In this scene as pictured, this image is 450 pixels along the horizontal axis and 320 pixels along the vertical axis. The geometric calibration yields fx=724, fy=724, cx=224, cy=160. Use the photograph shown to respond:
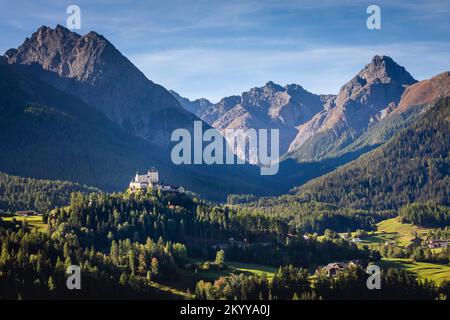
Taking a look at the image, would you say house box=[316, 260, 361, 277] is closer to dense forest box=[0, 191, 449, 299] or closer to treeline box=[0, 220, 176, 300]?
dense forest box=[0, 191, 449, 299]

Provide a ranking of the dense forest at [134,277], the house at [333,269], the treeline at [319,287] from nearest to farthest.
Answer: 1. the dense forest at [134,277]
2. the treeline at [319,287]
3. the house at [333,269]

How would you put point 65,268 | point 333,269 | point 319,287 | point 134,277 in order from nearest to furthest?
point 65,268 → point 134,277 → point 319,287 → point 333,269

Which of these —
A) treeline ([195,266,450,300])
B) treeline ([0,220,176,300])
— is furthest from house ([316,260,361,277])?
treeline ([0,220,176,300])

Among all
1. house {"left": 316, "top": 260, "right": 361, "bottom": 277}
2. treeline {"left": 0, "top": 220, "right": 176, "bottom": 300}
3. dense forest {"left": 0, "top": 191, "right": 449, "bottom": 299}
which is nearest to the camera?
treeline {"left": 0, "top": 220, "right": 176, "bottom": 300}

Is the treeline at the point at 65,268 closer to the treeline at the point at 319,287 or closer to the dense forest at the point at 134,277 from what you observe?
the dense forest at the point at 134,277

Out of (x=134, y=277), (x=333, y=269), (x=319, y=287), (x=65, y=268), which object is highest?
(x=65, y=268)

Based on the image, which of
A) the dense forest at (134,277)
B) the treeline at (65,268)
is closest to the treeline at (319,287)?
the dense forest at (134,277)

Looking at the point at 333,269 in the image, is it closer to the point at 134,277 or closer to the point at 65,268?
the point at 134,277

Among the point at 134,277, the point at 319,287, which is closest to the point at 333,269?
the point at 319,287
